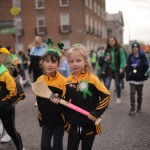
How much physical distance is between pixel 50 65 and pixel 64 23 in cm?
3034

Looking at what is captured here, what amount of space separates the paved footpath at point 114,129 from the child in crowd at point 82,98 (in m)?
1.57

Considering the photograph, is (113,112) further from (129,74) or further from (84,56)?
(84,56)

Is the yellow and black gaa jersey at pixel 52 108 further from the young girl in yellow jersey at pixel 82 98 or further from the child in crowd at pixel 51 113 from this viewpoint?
the young girl in yellow jersey at pixel 82 98

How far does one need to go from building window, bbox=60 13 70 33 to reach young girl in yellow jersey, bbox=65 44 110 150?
3025cm

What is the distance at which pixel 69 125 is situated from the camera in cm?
301

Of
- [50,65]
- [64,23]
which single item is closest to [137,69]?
[50,65]

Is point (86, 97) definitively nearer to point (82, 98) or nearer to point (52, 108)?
point (82, 98)

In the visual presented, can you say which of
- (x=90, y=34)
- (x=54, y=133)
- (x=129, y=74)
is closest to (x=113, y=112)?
(x=129, y=74)

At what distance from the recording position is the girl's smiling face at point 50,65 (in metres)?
3.28

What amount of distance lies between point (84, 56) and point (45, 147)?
1.13m

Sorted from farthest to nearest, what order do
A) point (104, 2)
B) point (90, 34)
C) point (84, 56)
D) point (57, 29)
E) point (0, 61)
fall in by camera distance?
1. point (104, 2)
2. point (90, 34)
3. point (57, 29)
4. point (0, 61)
5. point (84, 56)

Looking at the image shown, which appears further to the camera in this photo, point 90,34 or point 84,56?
point 90,34

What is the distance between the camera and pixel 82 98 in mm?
2928

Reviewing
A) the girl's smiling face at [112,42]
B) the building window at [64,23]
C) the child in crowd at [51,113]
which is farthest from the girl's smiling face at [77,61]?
the building window at [64,23]
